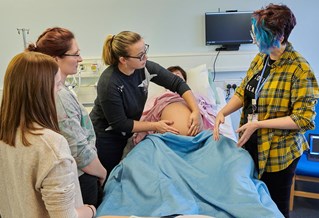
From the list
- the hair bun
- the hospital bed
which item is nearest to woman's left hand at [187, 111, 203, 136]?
the hospital bed

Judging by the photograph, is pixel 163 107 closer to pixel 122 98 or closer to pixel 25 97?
pixel 122 98

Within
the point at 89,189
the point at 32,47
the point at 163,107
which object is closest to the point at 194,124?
the point at 163,107

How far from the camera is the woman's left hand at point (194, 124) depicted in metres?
1.78

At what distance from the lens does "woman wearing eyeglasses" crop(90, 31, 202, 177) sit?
5.33 feet

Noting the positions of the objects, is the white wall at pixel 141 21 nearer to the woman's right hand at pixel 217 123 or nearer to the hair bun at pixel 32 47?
the woman's right hand at pixel 217 123

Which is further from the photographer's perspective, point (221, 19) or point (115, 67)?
point (221, 19)

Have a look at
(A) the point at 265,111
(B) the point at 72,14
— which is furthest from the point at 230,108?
(B) the point at 72,14

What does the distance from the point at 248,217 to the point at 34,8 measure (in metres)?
2.75

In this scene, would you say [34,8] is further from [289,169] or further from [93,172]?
[289,169]

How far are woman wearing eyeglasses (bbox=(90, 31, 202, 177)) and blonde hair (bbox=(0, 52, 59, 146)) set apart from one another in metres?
0.76

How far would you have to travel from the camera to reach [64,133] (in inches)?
42.4

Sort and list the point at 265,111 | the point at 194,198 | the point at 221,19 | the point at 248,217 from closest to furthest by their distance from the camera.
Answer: the point at 248,217 < the point at 194,198 < the point at 265,111 < the point at 221,19

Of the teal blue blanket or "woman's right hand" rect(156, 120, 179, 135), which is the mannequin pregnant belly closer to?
"woman's right hand" rect(156, 120, 179, 135)

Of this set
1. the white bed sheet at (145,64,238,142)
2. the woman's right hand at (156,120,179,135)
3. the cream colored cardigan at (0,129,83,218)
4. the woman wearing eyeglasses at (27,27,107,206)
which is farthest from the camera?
the white bed sheet at (145,64,238,142)
